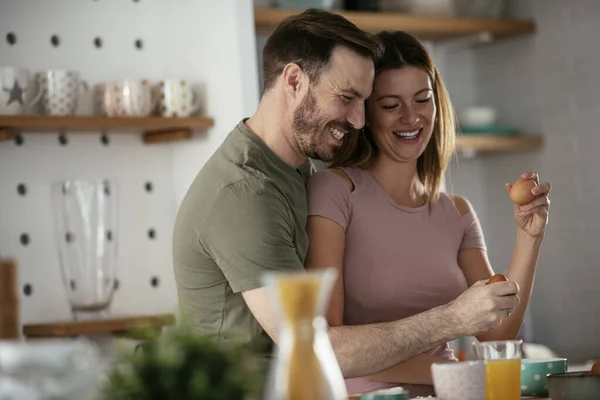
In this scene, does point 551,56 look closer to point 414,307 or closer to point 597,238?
point 597,238

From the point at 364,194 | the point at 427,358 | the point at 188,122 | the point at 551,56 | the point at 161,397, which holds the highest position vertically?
the point at 551,56

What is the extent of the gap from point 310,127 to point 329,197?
19cm

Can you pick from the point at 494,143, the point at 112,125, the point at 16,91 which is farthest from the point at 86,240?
the point at 494,143

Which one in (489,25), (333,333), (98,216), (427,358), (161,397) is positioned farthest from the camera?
(489,25)

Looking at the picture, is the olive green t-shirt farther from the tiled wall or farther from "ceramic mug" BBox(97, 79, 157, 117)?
the tiled wall

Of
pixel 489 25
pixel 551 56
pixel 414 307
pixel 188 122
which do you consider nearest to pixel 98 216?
pixel 188 122

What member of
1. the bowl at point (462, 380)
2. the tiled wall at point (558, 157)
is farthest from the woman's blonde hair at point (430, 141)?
the tiled wall at point (558, 157)

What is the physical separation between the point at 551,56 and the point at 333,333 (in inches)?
90.6

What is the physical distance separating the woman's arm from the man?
0.40m

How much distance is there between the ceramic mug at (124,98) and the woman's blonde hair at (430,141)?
821 mm

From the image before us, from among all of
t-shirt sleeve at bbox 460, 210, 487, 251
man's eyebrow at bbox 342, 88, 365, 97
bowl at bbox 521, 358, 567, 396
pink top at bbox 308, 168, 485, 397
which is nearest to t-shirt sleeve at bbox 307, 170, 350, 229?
pink top at bbox 308, 168, 485, 397

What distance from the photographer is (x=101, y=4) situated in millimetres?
3176

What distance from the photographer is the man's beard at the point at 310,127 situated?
214 cm

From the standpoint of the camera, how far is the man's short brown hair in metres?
2.16
